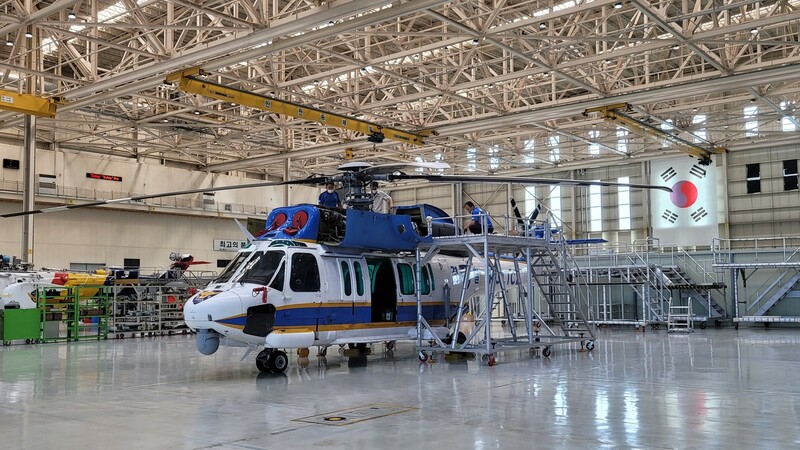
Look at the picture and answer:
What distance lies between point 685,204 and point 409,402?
3207cm

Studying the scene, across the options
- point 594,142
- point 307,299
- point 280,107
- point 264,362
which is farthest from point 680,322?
point 264,362

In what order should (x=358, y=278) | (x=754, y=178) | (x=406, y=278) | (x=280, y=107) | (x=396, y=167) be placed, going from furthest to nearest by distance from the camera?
(x=754, y=178) < (x=280, y=107) < (x=406, y=278) < (x=358, y=278) < (x=396, y=167)

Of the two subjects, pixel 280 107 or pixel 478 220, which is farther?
pixel 280 107

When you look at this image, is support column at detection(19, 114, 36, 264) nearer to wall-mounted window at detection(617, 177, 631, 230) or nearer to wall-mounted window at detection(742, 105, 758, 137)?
wall-mounted window at detection(742, 105, 758, 137)

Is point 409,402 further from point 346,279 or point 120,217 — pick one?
point 120,217

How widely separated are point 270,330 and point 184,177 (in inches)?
1275

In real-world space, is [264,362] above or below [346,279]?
below

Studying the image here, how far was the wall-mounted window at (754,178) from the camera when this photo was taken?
36.7 metres

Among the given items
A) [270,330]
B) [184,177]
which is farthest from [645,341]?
[184,177]

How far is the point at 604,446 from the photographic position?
6754 mm

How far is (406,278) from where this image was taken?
16297 millimetres

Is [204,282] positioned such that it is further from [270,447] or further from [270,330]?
[270,447]

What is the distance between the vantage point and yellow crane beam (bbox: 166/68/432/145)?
23.2 metres

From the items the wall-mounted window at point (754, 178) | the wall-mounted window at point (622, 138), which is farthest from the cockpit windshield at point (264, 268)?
the wall-mounted window at point (754, 178)
